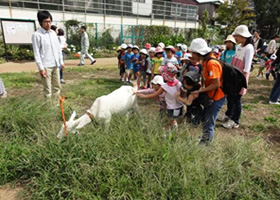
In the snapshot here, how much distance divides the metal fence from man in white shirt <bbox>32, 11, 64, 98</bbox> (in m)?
13.5

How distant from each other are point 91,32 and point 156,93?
14752 millimetres

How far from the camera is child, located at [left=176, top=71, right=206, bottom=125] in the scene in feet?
10.0

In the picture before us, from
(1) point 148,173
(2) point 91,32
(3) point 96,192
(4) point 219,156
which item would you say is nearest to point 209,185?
(4) point 219,156

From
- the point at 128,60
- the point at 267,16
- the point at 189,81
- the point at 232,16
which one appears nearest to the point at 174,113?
the point at 189,81

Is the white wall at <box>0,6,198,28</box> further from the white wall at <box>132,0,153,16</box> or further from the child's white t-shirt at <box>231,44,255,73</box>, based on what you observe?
the child's white t-shirt at <box>231,44,255,73</box>

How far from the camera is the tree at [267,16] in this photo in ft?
104

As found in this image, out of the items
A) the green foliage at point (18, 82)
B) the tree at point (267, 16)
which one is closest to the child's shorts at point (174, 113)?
the green foliage at point (18, 82)

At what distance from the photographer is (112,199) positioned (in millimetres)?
2186

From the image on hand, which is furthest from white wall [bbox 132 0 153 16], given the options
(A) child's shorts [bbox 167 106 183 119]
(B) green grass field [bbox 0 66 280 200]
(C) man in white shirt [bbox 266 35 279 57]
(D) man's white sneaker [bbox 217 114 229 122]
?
(B) green grass field [bbox 0 66 280 200]

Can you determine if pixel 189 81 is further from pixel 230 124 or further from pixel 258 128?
pixel 258 128

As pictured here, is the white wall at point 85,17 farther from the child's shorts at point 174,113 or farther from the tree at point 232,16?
the child's shorts at point 174,113

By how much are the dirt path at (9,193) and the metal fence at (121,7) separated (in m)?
16.0

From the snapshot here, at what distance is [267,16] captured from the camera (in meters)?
32.5

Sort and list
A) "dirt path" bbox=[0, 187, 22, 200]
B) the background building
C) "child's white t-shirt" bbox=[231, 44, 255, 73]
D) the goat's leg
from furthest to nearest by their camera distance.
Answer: the background building → "child's white t-shirt" bbox=[231, 44, 255, 73] → the goat's leg → "dirt path" bbox=[0, 187, 22, 200]
